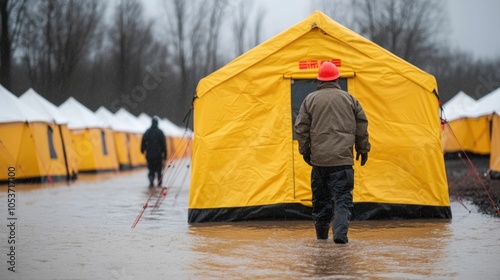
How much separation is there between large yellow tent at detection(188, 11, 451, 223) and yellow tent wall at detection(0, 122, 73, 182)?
11768mm

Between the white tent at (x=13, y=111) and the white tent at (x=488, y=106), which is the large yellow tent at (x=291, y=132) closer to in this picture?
the white tent at (x=13, y=111)

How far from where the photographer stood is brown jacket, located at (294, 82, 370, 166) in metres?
8.65

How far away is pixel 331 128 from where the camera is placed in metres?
8.68

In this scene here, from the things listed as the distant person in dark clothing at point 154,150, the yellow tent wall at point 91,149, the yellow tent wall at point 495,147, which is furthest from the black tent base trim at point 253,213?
the yellow tent wall at point 91,149

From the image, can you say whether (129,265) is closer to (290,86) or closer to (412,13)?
(290,86)

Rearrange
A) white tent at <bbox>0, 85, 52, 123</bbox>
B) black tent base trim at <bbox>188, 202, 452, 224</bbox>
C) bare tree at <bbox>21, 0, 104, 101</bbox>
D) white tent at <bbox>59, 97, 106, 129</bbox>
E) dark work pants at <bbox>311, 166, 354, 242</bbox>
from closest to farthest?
dark work pants at <bbox>311, 166, 354, 242</bbox>, black tent base trim at <bbox>188, 202, 452, 224</bbox>, white tent at <bbox>0, 85, 52, 123</bbox>, white tent at <bbox>59, 97, 106, 129</bbox>, bare tree at <bbox>21, 0, 104, 101</bbox>

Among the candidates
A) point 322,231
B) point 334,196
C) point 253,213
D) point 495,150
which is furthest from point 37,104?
point 334,196

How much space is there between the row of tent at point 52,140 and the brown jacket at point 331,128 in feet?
22.9

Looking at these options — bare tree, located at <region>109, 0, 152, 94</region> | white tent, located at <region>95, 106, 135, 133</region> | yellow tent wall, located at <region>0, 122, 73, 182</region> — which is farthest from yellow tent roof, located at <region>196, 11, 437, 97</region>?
bare tree, located at <region>109, 0, 152, 94</region>

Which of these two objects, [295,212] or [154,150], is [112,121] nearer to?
[154,150]

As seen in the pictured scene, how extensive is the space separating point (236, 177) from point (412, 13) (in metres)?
41.0

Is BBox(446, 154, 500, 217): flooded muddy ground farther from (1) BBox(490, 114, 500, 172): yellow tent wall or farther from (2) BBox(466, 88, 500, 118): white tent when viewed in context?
(2) BBox(466, 88, 500, 118): white tent

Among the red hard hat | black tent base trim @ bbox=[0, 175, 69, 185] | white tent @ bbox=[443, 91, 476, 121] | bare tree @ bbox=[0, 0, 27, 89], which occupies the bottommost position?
black tent base trim @ bbox=[0, 175, 69, 185]

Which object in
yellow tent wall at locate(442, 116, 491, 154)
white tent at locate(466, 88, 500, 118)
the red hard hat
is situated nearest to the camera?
the red hard hat
